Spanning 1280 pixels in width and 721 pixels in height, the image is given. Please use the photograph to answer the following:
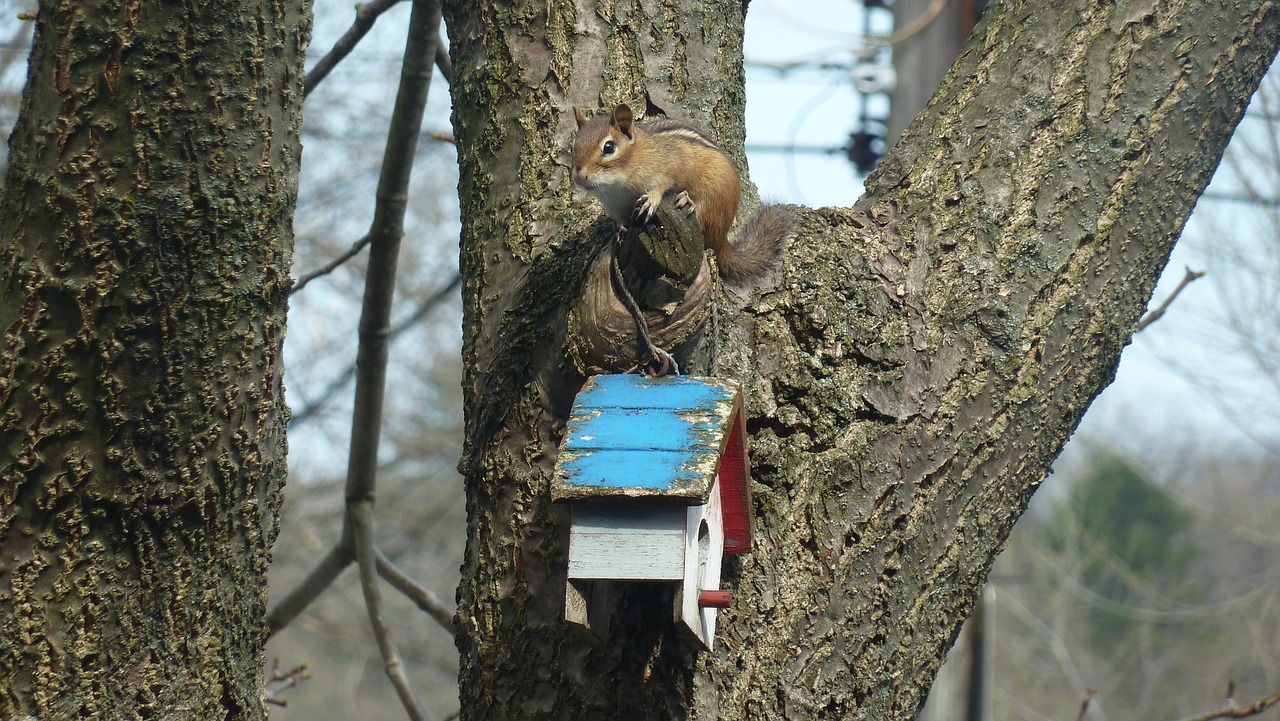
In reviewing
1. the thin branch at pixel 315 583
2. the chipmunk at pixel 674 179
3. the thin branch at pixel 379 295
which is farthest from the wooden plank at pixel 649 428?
the thin branch at pixel 315 583

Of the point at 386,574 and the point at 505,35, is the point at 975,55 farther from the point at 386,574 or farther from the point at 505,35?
the point at 386,574

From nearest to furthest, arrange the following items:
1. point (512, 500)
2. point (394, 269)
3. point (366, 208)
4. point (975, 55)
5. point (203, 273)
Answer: point (203, 273)
point (512, 500)
point (975, 55)
point (394, 269)
point (366, 208)

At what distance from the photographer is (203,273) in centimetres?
189

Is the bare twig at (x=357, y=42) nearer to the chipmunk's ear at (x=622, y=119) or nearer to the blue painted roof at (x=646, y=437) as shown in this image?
the chipmunk's ear at (x=622, y=119)

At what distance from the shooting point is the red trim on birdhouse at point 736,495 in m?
1.97

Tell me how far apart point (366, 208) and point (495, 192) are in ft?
26.0

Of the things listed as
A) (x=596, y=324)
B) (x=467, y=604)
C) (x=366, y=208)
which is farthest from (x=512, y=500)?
(x=366, y=208)

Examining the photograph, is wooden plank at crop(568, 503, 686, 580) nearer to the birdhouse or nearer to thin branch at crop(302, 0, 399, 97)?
the birdhouse

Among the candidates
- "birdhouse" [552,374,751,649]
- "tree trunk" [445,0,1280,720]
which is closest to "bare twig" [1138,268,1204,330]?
"tree trunk" [445,0,1280,720]

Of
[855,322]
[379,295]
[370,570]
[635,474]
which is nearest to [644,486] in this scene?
[635,474]

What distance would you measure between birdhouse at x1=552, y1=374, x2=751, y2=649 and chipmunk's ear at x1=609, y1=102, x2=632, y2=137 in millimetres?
522

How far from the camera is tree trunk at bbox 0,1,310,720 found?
1793 millimetres

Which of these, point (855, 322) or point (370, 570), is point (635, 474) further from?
point (370, 570)

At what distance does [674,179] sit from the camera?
7.66 feet
